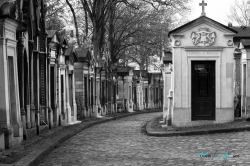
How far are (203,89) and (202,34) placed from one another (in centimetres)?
175

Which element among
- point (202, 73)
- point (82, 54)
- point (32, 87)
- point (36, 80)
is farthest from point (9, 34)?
point (82, 54)

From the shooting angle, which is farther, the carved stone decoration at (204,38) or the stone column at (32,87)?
the carved stone decoration at (204,38)

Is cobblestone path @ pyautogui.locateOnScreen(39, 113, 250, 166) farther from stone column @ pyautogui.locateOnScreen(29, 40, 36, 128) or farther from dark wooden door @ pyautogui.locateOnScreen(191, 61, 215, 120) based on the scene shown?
dark wooden door @ pyautogui.locateOnScreen(191, 61, 215, 120)

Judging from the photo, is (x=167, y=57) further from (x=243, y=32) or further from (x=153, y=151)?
(x=153, y=151)

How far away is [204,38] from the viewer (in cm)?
1619

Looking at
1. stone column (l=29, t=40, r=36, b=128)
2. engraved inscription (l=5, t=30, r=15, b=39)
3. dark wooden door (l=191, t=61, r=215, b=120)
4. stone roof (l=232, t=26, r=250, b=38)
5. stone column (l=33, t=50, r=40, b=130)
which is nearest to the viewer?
engraved inscription (l=5, t=30, r=15, b=39)

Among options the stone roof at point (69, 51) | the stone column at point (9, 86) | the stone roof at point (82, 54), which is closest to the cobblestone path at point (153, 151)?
the stone column at point (9, 86)

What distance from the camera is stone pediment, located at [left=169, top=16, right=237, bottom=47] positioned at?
16.2 metres

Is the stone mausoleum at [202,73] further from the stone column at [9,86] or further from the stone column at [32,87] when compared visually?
the stone column at [9,86]

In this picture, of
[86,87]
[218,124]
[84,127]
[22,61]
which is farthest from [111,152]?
[86,87]

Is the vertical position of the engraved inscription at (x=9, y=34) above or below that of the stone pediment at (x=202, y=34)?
below

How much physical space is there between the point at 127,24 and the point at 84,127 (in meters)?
21.0

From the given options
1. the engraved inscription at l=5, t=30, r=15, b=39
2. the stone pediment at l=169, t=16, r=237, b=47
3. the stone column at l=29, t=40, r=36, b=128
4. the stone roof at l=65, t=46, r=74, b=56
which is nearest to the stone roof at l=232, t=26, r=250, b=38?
the stone roof at l=65, t=46, r=74, b=56

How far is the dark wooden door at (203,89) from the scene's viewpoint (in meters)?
16.4
